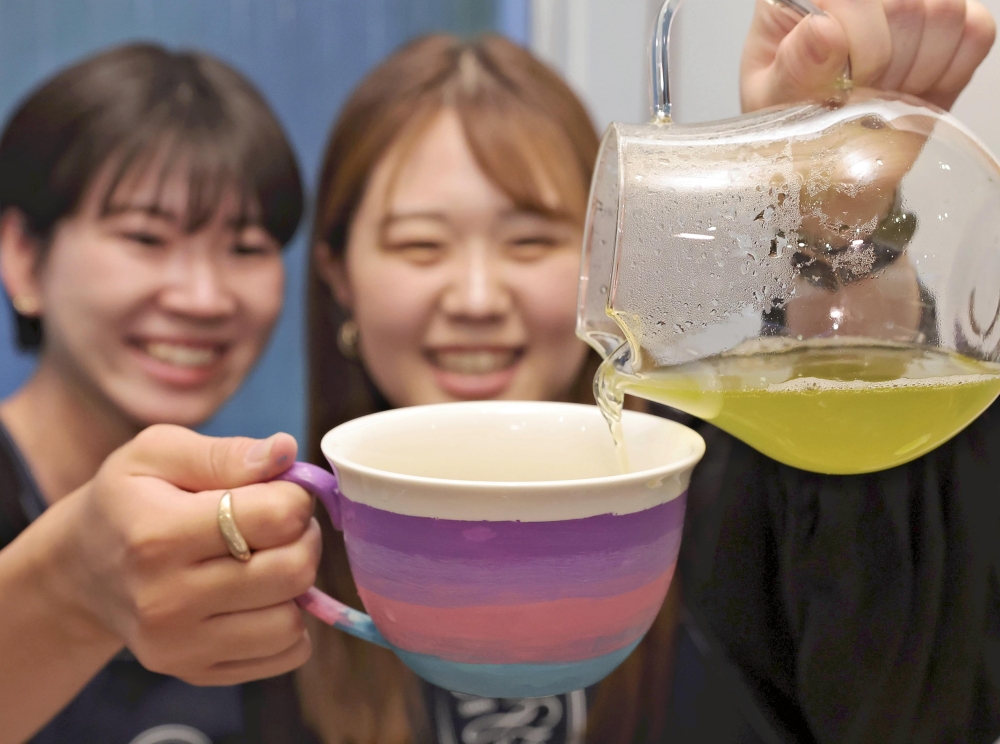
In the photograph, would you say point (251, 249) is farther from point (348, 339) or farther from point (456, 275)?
point (456, 275)

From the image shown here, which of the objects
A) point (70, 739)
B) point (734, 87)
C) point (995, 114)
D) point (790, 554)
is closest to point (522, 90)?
point (734, 87)

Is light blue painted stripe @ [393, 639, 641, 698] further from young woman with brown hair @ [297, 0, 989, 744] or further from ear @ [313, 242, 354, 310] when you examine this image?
ear @ [313, 242, 354, 310]

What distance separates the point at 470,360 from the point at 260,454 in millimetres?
580

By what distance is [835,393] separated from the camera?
1.32 ft

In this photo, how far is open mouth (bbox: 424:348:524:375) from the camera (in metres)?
1.01

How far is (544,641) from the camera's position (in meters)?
0.38

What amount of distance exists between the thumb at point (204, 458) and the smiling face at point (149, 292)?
729mm

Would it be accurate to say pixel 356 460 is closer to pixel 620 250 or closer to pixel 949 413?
pixel 620 250

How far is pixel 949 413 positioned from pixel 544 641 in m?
0.25

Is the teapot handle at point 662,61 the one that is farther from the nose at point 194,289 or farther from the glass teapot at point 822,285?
the nose at point 194,289

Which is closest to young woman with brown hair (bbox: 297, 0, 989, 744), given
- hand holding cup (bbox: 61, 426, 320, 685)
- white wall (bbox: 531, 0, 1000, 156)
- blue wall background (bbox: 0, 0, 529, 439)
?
white wall (bbox: 531, 0, 1000, 156)

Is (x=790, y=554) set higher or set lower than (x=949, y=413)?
lower

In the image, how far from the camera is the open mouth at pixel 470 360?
101cm

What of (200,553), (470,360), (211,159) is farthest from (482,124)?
(200,553)
